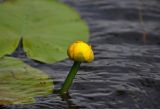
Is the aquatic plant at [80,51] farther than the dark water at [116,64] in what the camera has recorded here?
No

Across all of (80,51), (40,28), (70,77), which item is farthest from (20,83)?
(40,28)

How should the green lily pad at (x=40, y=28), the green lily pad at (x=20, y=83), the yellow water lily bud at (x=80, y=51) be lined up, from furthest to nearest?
the green lily pad at (x=40, y=28), the green lily pad at (x=20, y=83), the yellow water lily bud at (x=80, y=51)

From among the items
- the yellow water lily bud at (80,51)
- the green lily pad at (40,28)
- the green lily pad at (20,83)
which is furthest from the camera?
the green lily pad at (40,28)

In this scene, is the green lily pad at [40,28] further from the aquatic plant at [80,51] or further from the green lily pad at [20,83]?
the aquatic plant at [80,51]

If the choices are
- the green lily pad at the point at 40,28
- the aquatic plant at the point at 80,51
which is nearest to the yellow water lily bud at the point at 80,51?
the aquatic plant at the point at 80,51

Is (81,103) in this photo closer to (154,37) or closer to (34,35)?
(34,35)

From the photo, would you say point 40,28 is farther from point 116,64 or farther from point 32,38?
point 116,64

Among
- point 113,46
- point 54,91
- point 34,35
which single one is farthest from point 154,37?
point 54,91

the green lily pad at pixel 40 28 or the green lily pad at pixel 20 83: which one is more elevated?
the green lily pad at pixel 40 28
